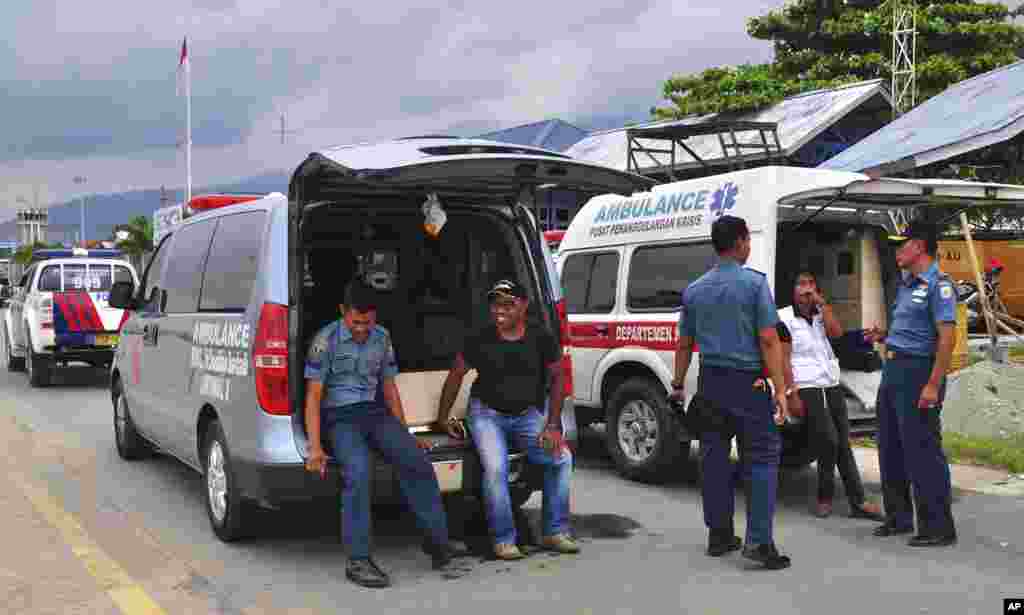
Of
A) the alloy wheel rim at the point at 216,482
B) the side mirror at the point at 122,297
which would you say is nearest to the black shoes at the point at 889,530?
the alloy wheel rim at the point at 216,482

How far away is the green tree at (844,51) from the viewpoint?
81.0 feet

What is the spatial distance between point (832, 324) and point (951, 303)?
1.03 m

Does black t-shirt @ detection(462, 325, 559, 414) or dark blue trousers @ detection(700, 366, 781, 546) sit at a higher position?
black t-shirt @ detection(462, 325, 559, 414)

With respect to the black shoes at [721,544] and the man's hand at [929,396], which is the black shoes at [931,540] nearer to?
the man's hand at [929,396]

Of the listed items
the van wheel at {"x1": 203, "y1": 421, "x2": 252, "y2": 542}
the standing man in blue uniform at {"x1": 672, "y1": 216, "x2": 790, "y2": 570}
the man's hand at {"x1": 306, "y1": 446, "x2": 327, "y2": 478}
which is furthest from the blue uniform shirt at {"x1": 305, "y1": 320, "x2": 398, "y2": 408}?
the standing man in blue uniform at {"x1": 672, "y1": 216, "x2": 790, "y2": 570}

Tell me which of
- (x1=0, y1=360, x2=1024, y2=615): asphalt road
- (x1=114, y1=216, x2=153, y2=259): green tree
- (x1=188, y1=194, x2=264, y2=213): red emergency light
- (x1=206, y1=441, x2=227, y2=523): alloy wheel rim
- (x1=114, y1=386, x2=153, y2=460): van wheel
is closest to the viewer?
(x1=0, y1=360, x2=1024, y2=615): asphalt road

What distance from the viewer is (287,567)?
5.38 metres

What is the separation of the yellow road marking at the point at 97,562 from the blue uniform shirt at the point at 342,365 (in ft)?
4.13

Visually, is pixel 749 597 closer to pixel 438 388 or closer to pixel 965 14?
pixel 438 388

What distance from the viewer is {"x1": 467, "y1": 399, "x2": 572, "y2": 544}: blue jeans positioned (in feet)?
17.7

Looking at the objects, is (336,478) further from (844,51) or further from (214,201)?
(844,51)

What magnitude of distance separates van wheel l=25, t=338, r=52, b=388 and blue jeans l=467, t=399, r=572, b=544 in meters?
10.5

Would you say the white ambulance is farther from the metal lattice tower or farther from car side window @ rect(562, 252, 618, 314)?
the metal lattice tower

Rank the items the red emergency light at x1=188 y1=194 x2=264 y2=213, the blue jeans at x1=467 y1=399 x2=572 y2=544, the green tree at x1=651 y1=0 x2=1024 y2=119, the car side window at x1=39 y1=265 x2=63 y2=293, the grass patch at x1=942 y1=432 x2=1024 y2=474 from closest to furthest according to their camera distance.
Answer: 1. the blue jeans at x1=467 y1=399 x2=572 y2=544
2. the red emergency light at x1=188 y1=194 x2=264 y2=213
3. the grass patch at x1=942 y1=432 x2=1024 y2=474
4. the car side window at x1=39 y1=265 x2=63 y2=293
5. the green tree at x1=651 y1=0 x2=1024 y2=119
